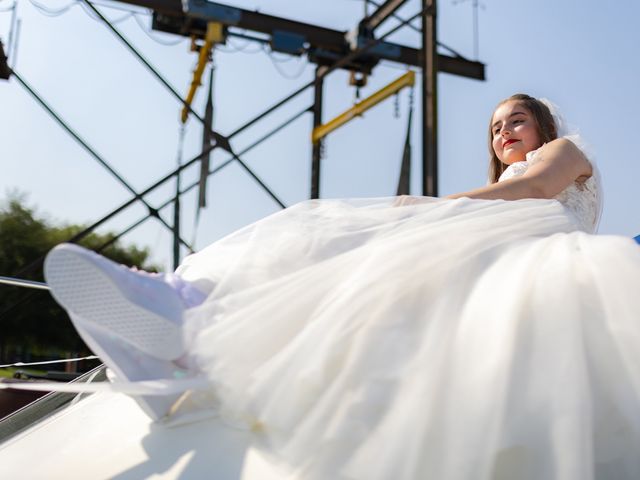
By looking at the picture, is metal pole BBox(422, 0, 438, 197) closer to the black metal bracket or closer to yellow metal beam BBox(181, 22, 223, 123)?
yellow metal beam BBox(181, 22, 223, 123)

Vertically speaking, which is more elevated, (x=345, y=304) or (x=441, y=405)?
(x=345, y=304)

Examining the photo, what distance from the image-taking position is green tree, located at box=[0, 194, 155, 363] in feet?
24.3

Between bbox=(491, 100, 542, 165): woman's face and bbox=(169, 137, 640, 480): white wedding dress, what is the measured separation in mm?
735

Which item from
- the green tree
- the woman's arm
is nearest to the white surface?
the woman's arm

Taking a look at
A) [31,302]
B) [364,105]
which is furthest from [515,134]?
[31,302]

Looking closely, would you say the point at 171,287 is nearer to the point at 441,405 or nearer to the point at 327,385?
the point at 327,385

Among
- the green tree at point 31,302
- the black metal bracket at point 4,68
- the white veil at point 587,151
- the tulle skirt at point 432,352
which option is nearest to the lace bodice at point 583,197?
the white veil at point 587,151

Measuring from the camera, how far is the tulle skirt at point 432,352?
735 millimetres

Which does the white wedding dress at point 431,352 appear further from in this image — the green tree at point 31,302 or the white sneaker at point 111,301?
the green tree at point 31,302

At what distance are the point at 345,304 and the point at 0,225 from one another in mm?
9579

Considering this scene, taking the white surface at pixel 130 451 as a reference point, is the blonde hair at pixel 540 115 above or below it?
above

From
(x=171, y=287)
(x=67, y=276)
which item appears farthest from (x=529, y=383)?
(x=67, y=276)

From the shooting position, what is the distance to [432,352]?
79 centimetres

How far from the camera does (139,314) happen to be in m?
0.90
